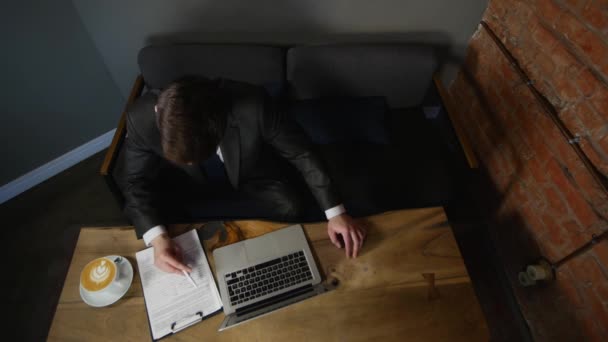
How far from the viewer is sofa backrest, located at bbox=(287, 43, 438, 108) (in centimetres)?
190

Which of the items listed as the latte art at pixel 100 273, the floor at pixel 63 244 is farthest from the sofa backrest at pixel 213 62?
the latte art at pixel 100 273

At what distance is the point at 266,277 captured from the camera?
108 centimetres

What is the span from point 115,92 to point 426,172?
86.0 inches

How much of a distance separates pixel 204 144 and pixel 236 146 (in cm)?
35

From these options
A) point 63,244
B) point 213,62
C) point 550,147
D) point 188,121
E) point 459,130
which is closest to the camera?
point 188,121

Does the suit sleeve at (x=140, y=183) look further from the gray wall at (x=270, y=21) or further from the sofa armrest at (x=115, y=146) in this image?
the gray wall at (x=270, y=21)

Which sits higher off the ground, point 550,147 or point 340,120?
point 340,120

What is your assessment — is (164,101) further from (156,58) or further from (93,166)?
(93,166)

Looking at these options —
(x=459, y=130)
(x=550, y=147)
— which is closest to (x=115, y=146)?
(x=459, y=130)

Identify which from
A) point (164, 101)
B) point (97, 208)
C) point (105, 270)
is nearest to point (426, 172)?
point (164, 101)

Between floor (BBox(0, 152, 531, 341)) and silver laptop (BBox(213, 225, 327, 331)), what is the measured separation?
4.19ft

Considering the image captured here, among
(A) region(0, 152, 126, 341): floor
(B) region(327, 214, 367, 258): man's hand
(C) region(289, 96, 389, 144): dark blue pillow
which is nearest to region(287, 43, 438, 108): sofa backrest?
(C) region(289, 96, 389, 144): dark blue pillow

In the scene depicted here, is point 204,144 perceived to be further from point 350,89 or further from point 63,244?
point 63,244

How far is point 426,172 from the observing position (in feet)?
6.03
